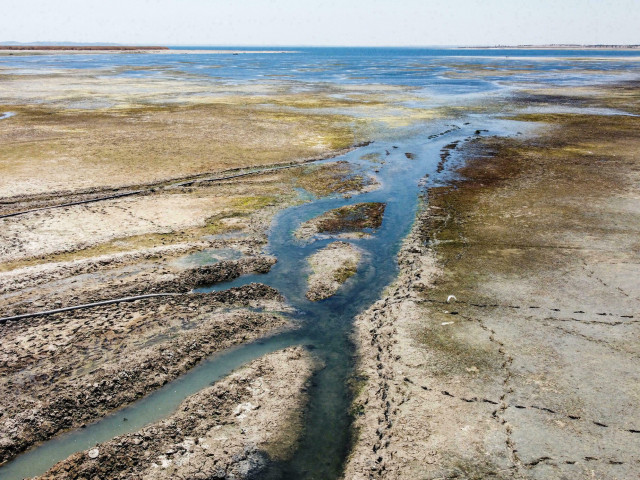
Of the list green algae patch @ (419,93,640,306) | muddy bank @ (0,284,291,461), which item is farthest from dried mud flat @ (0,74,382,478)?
green algae patch @ (419,93,640,306)

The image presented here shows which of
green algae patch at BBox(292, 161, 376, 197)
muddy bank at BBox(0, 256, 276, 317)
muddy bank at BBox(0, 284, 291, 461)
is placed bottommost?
muddy bank at BBox(0, 284, 291, 461)

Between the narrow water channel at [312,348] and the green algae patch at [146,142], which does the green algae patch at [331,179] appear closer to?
the narrow water channel at [312,348]

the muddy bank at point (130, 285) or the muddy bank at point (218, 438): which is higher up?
the muddy bank at point (130, 285)

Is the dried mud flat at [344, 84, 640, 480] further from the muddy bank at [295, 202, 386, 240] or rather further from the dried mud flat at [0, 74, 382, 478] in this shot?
the dried mud flat at [0, 74, 382, 478]

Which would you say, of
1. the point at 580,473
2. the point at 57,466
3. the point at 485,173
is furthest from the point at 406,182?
the point at 57,466

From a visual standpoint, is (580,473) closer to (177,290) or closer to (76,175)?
(177,290)

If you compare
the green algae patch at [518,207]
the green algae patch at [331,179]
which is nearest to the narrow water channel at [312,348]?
the green algae patch at [331,179]

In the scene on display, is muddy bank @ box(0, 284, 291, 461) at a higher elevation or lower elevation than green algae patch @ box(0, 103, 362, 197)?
lower
